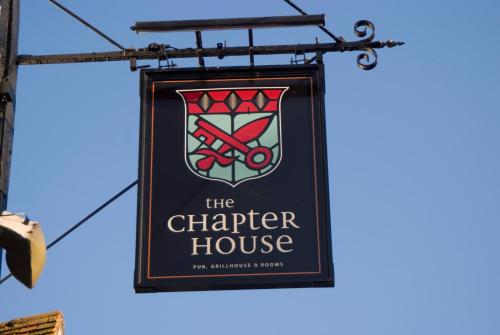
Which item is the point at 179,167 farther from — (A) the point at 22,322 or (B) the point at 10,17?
(A) the point at 22,322

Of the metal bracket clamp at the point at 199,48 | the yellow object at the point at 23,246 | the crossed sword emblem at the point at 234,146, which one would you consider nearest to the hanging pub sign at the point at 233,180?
the crossed sword emblem at the point at 234,146

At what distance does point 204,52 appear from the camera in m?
10.8

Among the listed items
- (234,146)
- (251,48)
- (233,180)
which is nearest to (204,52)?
(251,48)

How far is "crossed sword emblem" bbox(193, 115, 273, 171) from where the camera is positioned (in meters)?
10.1

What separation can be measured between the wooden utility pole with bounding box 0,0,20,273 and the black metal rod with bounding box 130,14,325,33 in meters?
1.23

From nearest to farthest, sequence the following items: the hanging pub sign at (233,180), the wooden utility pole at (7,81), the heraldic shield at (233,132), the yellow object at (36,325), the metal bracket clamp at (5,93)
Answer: the hanging pub sign at (233,180)
the wooden utility pole at (7,81)
the metal bracket clamp at (5,93)
the heraldic shield at (233,132)
the yellow object at (36,325)

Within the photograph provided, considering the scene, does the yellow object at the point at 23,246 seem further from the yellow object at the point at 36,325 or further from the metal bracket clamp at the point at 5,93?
the yellow object at the point at 36,325

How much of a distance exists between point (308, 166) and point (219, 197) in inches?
30.4

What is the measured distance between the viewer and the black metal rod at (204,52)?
1074 centimetres

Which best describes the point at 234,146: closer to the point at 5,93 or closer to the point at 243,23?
the point at 243,23

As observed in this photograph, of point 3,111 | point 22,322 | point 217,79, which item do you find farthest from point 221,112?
point 22,322

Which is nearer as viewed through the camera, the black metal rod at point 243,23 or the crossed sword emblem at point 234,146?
the crossed sword emblem at point 234,146

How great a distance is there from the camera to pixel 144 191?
9.99 meters

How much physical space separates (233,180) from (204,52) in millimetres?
1383
